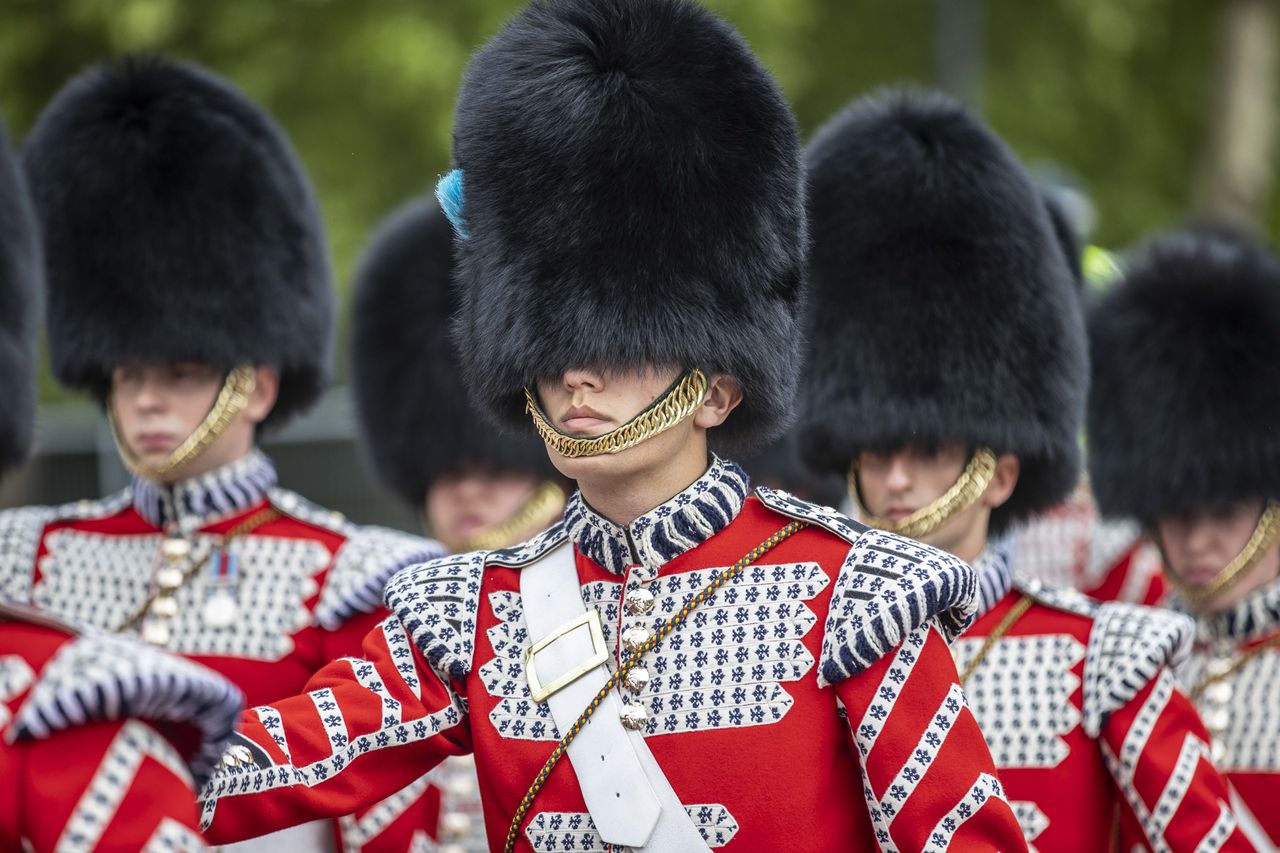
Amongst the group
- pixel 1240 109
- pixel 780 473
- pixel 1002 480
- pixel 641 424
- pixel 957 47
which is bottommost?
pixel 1240 109

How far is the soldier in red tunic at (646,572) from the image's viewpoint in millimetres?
2787

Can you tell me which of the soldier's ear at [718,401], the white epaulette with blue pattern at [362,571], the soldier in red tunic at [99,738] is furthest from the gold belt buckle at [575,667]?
the white epaulette with blue pattern at [362,571]

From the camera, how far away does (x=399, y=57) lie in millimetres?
11516

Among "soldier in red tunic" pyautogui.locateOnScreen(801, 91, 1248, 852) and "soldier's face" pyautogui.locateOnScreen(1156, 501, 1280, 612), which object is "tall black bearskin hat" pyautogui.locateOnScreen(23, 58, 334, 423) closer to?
"soldier in red tunic" pyautogui.locateOnScreen(801, 91, 1248, 852)

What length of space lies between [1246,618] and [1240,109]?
39.8 ft

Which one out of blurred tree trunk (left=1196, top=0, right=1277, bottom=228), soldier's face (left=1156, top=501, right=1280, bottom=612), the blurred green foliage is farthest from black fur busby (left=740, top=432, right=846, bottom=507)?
blurred tree trunk (left=1196, top=0, right=1277, bottom=228)

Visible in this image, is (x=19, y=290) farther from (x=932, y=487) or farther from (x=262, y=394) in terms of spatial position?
(x=932, y=487)

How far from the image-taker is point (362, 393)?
598 cm

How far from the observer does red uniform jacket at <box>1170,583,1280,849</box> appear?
423 centimetres

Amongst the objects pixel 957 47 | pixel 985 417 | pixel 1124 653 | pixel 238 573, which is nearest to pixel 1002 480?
pixel 985 417

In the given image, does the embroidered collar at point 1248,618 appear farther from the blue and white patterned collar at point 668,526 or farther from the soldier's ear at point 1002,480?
the blue and white patterned collar at point 668,526

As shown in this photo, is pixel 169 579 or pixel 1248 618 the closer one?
pixel 169 579

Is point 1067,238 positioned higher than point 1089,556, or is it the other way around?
point 1067,238

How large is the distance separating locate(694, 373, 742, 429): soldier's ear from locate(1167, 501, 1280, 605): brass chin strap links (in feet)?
6.24
